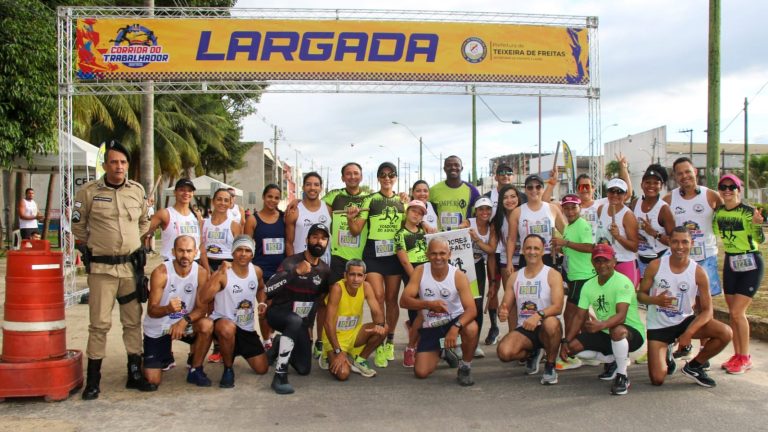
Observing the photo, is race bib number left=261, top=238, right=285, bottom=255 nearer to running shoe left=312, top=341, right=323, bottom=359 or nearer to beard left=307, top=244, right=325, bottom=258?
beard left=307, top=244, right=325, bottom=258

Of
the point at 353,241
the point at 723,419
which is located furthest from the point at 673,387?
the point at 353,241

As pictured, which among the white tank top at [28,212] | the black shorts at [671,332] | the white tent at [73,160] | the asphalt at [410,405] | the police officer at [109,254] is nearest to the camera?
the asphalt at [410,405]

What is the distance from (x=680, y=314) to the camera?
5.66 m

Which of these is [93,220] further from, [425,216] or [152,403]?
[425,216]

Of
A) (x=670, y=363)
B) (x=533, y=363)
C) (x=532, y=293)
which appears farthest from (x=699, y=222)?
(x=533, y=363)

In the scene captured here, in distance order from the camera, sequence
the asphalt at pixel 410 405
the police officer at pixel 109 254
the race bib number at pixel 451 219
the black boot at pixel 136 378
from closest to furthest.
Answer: the asphalt at pixel 410 405 → the police officer at pixel 109 254 → the black boot at pixel 136 378 → the race bib number at pixel 451 219

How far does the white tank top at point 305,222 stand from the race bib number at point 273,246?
0.51 ft

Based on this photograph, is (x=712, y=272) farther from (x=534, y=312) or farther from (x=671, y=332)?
(x=534, y=312)

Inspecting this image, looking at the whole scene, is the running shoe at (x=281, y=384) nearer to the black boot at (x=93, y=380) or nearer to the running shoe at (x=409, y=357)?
the running shoe at (x=409, y=357)

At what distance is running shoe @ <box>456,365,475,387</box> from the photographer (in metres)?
5.61

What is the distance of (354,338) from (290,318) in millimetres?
704

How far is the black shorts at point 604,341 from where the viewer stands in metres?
5.64

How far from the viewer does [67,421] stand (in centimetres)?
463

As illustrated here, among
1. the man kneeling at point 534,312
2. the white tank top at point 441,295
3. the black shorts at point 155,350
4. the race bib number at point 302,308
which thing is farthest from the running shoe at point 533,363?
the black shorts at point 155,350
